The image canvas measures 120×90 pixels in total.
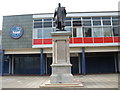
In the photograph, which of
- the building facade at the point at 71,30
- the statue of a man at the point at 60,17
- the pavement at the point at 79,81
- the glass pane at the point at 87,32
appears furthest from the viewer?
the glass pane at the point at 87,32

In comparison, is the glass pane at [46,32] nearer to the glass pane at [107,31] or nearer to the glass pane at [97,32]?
the glass pane at [97,32]

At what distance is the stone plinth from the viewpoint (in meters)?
9.98

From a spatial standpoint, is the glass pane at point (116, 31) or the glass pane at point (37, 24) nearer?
the glass pane at point (116, 31)

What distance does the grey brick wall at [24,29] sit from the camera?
72.7ft

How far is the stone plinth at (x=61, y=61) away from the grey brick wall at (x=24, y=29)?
12148 mm

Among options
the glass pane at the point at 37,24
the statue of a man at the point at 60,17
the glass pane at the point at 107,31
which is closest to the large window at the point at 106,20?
the glass pane at the point at 107,31

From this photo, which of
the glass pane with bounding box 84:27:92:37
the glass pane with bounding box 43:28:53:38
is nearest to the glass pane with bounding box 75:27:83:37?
the glass pane with bounding box 84:27:92:37

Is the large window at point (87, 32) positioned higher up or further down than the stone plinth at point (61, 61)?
higher up

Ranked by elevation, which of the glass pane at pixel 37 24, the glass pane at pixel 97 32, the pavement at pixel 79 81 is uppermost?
the glass pane at pixel 37 24

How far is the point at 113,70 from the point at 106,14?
9056mm

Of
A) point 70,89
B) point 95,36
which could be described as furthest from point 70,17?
point 70,89

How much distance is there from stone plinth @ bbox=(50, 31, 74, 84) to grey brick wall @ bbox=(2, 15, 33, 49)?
12148 mm

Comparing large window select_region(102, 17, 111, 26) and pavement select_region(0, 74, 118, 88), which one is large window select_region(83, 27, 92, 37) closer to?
large window select_region(102, 17, 111, 26)

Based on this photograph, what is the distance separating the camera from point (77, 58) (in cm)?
2491
